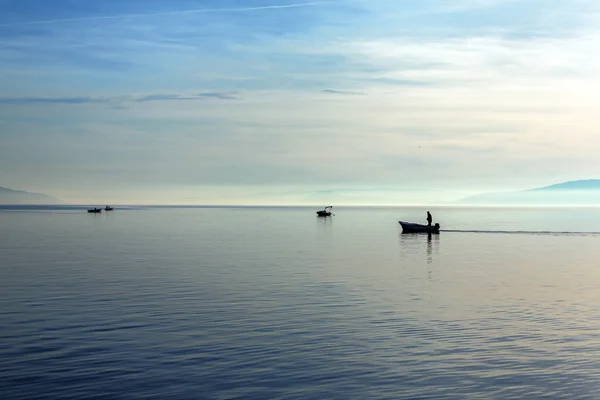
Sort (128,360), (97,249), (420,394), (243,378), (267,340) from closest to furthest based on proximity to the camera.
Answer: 1. (420,394)
2. (243,378)
3. (128,360)
4. (267,340)
5. (97,249)

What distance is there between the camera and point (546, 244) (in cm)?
10450

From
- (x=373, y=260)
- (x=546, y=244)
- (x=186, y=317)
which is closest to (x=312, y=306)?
(x=186, y=317)

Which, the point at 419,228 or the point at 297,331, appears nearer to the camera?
the point at 297,331

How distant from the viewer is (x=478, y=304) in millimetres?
42406

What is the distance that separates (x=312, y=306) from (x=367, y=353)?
12.8m

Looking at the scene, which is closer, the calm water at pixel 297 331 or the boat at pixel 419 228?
the calm water at pixel 297 331

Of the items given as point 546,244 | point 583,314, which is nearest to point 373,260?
point 583,314

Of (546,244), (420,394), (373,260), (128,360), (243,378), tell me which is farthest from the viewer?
(546,244)

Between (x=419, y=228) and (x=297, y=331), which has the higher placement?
(x=419, y=228)

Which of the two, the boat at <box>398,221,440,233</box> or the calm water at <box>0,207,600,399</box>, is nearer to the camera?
the calm water at <box>0,207,600,399</box>

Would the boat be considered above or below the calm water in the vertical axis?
above

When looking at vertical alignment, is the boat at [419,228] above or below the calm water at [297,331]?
above

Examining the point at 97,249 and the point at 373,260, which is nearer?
the point at 373,260

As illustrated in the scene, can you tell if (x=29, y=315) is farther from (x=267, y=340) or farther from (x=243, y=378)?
(x=243, y=378)
